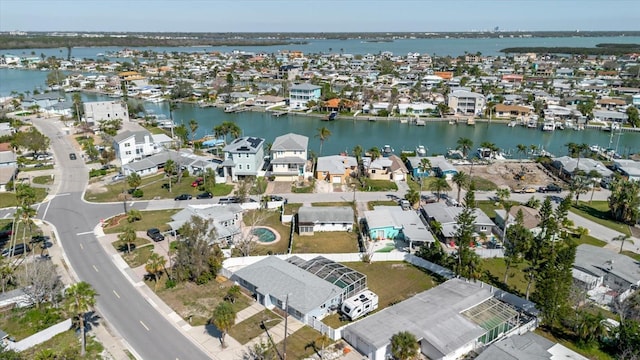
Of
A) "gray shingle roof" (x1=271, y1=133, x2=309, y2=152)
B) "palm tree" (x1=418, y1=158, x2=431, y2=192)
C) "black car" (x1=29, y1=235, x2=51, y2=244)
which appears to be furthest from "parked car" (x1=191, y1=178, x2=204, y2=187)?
"palm tree" (x1=418, y1=158, x2=431, y2=192)

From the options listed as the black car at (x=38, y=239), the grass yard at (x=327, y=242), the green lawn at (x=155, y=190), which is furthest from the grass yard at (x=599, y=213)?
the black car at (x=38, y=239)

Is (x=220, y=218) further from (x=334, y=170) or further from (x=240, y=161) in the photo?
(x=334, y=170)

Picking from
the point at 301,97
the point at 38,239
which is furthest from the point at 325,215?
the point at 301,97

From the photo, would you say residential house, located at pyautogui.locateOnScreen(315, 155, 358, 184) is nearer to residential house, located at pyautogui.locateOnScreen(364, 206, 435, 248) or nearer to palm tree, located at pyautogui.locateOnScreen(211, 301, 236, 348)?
residential house, located at pyautogui.locateOnScreen(364, 206, 435, 248)

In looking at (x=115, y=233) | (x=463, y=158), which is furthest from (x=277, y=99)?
(x=115, y=233)

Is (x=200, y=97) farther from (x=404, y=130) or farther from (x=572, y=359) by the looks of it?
(x=572, y=359)
